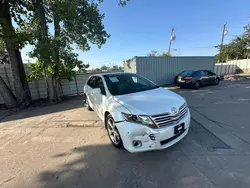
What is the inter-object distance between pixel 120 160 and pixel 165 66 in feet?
33.5

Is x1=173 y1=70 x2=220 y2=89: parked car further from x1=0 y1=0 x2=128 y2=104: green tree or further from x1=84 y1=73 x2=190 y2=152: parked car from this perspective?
x1=84 y1=73 x2=190 y2=152: parked car

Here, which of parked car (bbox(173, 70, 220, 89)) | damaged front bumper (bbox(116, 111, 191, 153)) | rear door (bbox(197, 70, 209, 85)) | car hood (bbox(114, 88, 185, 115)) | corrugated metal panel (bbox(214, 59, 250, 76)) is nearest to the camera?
damaged front bumper (bbox(116, 111, 191, 153))

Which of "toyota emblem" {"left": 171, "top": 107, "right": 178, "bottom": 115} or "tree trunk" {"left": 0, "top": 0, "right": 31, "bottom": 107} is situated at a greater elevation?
"tree trunk" {"left": 0, "top": 0, "right": 31, "bottom": 107}

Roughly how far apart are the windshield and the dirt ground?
1207 millimetres

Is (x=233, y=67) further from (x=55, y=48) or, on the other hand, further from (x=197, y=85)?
(x=55, y=48)

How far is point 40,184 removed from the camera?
2129 mm

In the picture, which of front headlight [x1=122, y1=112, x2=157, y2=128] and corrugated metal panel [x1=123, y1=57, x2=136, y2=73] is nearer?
front headlight [x1=122, y1=112, x2=157, y2=128]

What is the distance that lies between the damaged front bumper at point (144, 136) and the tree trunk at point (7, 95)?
7.01 meters

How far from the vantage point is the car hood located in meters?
2.42

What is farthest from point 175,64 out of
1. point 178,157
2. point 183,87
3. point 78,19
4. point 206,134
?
point 178,157

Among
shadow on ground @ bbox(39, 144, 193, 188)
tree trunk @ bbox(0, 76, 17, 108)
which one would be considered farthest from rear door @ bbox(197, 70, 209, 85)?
tree trunk @ bbox(0, 76, 17, 108)

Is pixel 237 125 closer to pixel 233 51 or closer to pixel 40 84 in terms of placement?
pixel 40 84

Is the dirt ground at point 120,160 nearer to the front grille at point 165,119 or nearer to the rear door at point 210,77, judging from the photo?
the front grille at point 165,119

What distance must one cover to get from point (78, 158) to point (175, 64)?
11.1 meters
